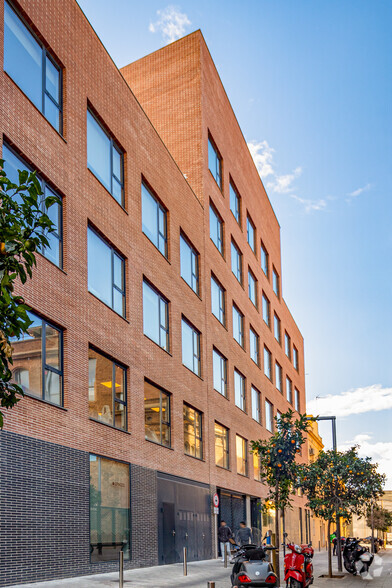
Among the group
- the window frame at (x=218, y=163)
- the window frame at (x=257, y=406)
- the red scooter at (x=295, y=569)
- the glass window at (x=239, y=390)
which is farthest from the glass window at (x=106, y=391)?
the window frame at (x=257, y=406)

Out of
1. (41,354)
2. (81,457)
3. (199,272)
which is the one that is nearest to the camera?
(41,354)

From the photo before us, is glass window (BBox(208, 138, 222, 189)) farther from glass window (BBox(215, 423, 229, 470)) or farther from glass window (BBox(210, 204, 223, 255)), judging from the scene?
glass window (BBox(215, 423, 229, 470))

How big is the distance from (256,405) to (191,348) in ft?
44.8

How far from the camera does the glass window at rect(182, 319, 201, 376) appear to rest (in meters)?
29.1

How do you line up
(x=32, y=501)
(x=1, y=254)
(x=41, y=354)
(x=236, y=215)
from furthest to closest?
(x=236, y=215) → (x=41, y=354) → (x=32, y=501) → (x=1, y=254)

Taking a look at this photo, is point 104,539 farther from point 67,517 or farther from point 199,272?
point 199,272

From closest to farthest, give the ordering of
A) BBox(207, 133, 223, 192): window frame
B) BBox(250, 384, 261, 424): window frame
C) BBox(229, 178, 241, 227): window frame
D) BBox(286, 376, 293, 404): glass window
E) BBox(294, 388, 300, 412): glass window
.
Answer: BBox(207, 133, 223, 192): window frame, BBox(229, 178, 241, 227): window frame, BBox(250, 384, 261, 424): window frame, BBox(286, 376, 293, 404): glass window, BBox(294, 388, 300, 412): glass window

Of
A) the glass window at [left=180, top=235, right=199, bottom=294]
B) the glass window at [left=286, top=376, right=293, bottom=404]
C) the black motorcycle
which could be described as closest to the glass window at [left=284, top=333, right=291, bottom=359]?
the glass window at [left=286, top=376, right=293, bottom=404]

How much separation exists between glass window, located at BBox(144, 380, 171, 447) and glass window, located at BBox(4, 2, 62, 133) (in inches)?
375

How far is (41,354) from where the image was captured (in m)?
16.8

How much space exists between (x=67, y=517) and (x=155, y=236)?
11.8 meters

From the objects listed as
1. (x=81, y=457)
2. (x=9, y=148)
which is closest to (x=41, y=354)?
(x=81, y=457)

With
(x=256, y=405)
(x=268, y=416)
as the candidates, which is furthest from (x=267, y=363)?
(x=256, y=405)

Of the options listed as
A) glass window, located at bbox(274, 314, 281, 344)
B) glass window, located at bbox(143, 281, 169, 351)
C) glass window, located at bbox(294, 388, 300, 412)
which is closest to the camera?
glass window, located at bbox(143, 281, 169, 351)
